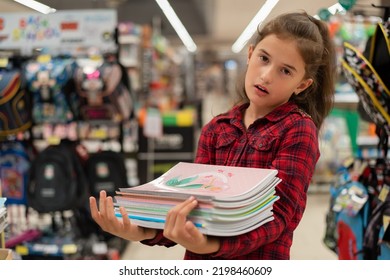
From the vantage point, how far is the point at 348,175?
1881mm

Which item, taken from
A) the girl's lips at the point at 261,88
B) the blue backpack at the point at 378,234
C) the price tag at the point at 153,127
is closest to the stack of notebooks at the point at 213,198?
the girl's lips at the point at 261,88

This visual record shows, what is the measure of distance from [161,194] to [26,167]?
84.8 inches

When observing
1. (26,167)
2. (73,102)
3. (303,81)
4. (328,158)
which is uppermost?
(303,81)

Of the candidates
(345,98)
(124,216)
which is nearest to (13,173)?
(124,216)

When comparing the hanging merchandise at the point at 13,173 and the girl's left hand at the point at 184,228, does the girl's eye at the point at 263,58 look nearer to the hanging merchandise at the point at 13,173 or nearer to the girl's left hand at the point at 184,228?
the girl's left hand at the point at 184,228

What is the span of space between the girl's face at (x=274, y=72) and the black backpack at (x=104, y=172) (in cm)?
182

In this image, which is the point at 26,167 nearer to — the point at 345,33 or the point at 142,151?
the point at 142,151

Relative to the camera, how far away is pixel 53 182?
2.60m

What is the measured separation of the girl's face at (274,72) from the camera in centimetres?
90

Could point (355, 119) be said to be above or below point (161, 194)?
below

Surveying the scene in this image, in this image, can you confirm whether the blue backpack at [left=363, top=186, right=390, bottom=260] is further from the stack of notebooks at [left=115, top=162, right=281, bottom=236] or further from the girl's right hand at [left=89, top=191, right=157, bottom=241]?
the girl's right hand at [left=89, top=191, right=157, bottom=241]

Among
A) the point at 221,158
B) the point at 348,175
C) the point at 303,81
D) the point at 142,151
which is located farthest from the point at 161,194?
the point at 142,151
